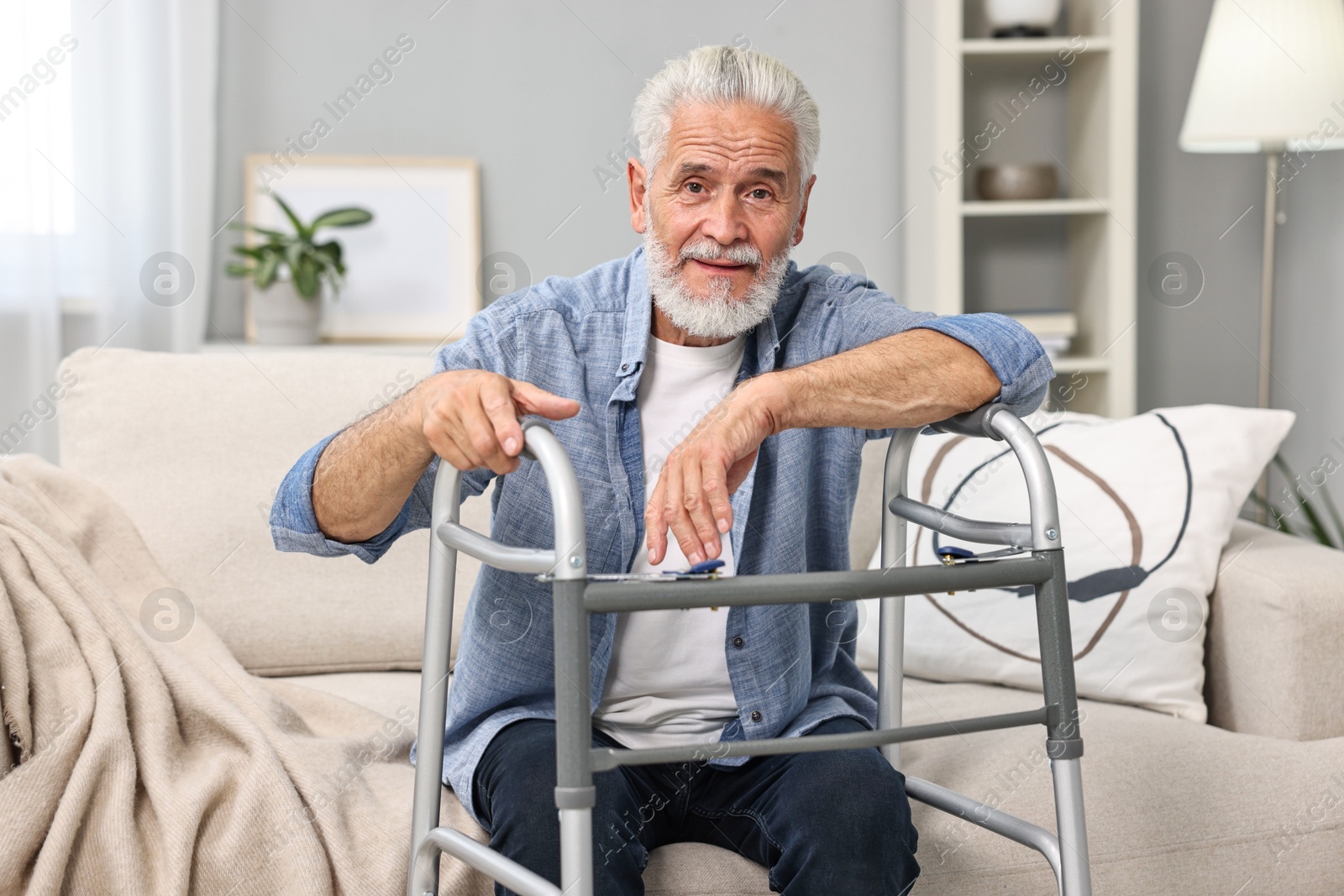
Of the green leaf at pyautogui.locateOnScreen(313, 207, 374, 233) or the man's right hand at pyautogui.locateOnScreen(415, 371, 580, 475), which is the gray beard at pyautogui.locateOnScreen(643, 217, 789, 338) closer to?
the man's right hand at pyautogui.locateOnScreen(415, 371, 580, 475)

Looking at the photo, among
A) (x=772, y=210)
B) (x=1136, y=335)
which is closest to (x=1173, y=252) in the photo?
(x=1136, y=335)

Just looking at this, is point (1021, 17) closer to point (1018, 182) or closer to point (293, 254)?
point (1018, 182)

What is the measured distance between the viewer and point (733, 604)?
854mm

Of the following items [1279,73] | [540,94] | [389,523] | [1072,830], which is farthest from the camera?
[540,94]

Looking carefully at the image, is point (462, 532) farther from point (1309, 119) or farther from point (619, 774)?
point (1309, 119)

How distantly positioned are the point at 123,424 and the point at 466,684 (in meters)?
0.79

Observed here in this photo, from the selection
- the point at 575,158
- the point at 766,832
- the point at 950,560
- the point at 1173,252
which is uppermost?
the point at 575,158

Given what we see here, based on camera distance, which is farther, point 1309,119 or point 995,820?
point 1309,119

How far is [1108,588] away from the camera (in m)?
1.62

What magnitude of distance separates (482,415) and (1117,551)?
3.47 feet

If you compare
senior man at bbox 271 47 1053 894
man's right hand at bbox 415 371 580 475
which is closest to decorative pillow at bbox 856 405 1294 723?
senior man at bbox 271 47 1053 894

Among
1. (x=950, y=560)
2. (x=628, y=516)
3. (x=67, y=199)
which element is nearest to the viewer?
(x=950, y=560)

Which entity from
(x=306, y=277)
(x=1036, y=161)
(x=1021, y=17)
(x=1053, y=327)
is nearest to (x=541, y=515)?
(x=306, y=277)

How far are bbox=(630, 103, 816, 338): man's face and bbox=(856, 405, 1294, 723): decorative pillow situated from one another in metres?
0.61
